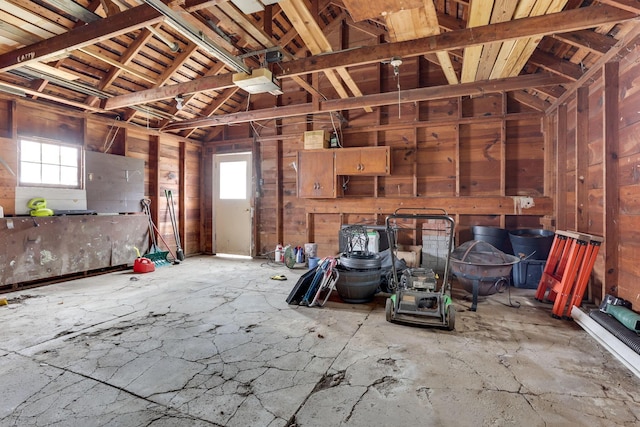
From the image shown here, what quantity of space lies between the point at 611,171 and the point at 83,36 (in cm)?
547

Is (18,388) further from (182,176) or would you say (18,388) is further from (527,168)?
(527,168)

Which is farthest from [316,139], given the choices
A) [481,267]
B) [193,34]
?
[481,267]

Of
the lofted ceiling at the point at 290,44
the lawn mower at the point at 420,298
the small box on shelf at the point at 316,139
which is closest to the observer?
the lofted ceiling at the point at 290,44

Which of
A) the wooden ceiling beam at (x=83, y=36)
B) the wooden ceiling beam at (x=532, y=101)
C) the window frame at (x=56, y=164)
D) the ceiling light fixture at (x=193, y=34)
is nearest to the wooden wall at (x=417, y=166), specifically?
the wooden ceiling beam at (x=532, y=101)

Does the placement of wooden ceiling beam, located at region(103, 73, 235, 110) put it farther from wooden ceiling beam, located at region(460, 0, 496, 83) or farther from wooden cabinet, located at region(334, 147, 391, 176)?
wooden ceiling beam, located at region(460, 0, 496, 83)

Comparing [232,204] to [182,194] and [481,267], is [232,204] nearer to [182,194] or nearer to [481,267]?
[182,194]

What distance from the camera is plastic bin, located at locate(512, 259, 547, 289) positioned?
4.25 meters

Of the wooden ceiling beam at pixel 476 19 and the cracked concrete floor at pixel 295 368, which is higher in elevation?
the wooden ceiling beam at pixel 476 19

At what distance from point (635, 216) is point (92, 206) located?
7.03 m

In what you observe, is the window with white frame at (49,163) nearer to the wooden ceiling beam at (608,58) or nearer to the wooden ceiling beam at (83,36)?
the wooden ceiling beam at (83,36)

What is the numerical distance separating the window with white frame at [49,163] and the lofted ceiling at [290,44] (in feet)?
2.30

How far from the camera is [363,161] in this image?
18.5ft

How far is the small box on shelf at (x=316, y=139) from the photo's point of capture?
5.78 meters

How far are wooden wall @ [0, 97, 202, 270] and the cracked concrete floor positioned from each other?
7.33ft
